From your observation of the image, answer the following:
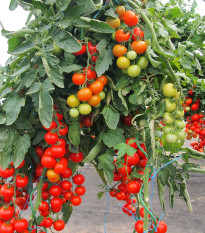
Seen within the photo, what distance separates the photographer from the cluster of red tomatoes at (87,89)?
0.53 metres

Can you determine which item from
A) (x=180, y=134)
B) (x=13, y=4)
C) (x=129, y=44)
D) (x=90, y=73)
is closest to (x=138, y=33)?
(x=129, y=44)

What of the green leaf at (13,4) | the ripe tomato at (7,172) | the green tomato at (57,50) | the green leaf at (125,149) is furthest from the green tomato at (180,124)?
the green leaf at (13,4)

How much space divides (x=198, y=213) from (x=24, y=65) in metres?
2.16

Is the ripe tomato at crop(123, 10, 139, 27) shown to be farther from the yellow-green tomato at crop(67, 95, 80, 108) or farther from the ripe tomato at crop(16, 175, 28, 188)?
the ripe tomato at crop(16, 175, 28, 188)

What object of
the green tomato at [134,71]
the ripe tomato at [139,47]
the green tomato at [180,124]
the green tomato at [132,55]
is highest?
the ripe tomato at [139,47]

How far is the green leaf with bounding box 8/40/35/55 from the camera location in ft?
1.58

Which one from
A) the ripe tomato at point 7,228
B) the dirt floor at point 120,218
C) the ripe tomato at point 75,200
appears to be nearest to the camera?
the ripe tomato at point 7,228

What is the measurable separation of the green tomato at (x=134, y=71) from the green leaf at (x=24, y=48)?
23 cm

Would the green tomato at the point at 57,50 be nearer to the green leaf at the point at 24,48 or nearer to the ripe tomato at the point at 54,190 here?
the green leaf at the point at 24,48

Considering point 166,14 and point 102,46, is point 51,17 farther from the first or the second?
point 166,14

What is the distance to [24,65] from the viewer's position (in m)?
0.55

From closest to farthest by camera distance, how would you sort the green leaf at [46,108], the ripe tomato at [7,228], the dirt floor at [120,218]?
the green leaf at [46,108]
the ripe tomato at [7,228]
the dirt floor at [120,218]

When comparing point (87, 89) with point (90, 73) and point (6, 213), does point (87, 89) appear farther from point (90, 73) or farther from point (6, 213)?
point (6, 213)

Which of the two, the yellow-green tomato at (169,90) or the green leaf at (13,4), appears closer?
the yellow-green tomato at (169,90)
